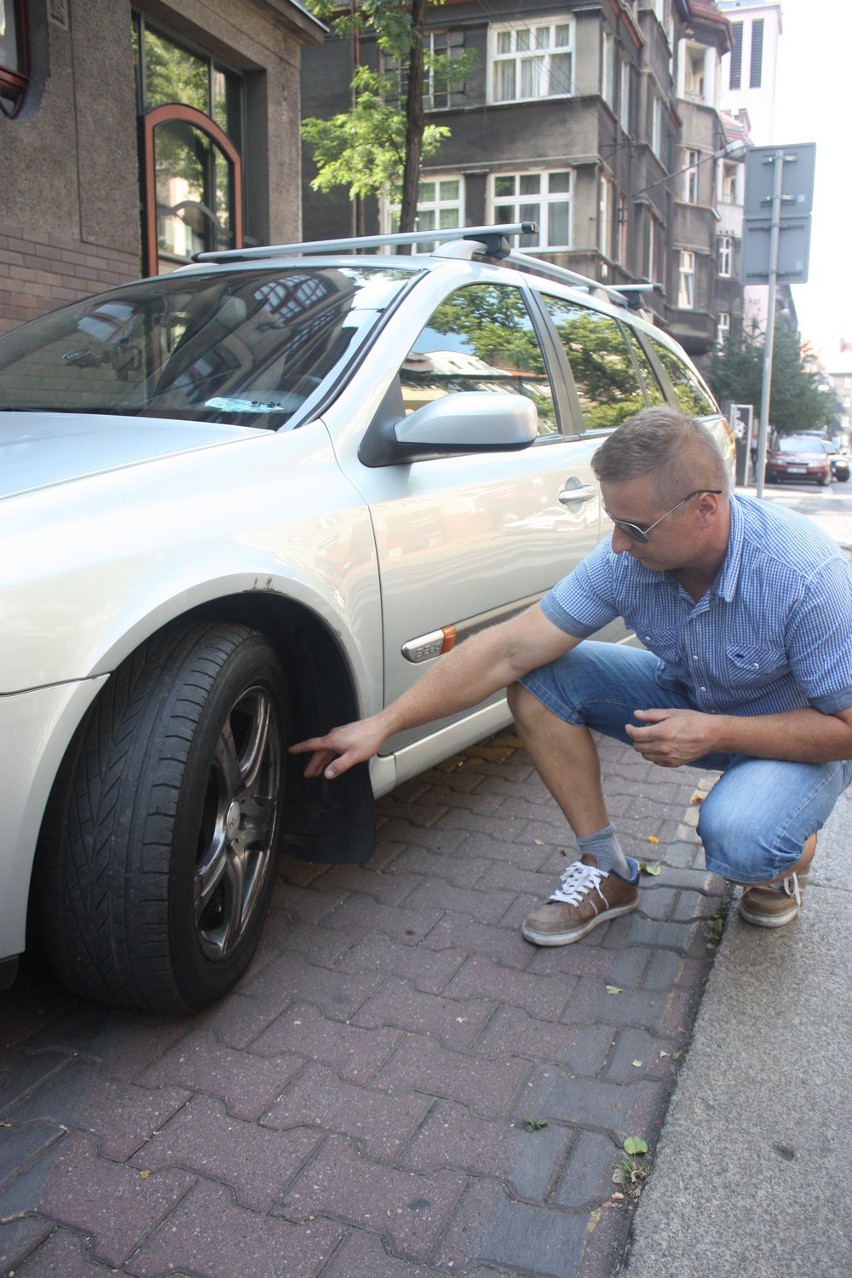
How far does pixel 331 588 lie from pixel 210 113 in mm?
9764

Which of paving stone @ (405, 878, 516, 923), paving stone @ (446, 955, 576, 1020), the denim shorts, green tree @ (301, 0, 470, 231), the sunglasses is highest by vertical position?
green tree @ (301, 0, 470, 231)

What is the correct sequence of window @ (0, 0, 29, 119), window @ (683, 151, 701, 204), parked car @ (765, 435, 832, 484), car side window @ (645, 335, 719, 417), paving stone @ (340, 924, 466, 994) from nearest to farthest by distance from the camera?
paving stone @ (340, 924, 466, 994) → car side window @ (645, 335, 719, 417) → window @ (0, 0, 29, 119) → parked car @ (765, 435, 832, 484) → window @ (683, 151, 701, 204)

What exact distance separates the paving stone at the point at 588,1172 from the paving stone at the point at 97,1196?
2.10 feet

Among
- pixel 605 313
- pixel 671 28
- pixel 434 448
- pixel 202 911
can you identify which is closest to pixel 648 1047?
pixel 202 911

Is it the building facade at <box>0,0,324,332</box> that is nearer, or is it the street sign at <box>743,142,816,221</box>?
the building facade at <box>0,0,324,332</box>

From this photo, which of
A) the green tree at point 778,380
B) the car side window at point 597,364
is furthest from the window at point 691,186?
the car side window at point 597,364

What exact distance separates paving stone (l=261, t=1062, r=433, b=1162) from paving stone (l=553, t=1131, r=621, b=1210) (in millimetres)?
294

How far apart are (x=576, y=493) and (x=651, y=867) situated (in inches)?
50.4

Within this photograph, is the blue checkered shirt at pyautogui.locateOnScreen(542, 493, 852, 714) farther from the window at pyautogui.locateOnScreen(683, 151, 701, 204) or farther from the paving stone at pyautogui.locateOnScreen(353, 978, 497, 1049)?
the window at pyautogui.locateOnScreen(683, 151, 701, 204)

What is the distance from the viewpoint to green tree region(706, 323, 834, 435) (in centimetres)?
3638

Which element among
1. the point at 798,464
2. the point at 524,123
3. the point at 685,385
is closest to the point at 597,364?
the point at 685,385

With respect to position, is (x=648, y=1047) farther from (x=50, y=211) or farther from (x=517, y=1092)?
(x=50, y=211)

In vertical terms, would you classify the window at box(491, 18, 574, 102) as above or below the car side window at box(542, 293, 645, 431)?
above

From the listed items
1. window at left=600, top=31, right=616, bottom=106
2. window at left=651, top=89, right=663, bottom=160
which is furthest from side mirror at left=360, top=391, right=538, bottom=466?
window at left=651, top=89, right=663, bottom=160
